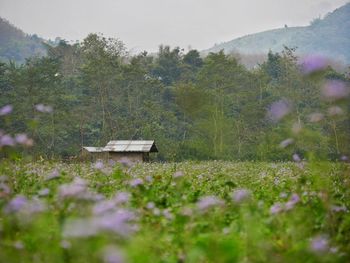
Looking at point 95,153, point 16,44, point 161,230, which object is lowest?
point 95,153

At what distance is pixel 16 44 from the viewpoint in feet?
284

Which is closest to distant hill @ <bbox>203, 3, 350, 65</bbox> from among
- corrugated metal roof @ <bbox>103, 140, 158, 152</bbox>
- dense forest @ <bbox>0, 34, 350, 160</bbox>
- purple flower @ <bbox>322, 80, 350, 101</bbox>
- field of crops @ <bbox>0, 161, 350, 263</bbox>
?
dense forest @ <bbox>0, 34, 350, 160</bbox>

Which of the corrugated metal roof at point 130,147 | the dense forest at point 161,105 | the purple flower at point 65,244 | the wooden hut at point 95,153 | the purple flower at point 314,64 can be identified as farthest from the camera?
the dense forest at point 161,105

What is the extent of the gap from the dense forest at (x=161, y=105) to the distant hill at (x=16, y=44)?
1689 inches

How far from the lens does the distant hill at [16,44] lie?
3296 inches

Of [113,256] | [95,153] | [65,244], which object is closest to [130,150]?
[95,153]

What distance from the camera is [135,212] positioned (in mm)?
3713

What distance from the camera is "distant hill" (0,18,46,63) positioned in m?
83.7

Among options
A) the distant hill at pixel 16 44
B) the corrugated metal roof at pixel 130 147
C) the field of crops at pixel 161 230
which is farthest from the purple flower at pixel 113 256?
the distant hill at pixel 16 44

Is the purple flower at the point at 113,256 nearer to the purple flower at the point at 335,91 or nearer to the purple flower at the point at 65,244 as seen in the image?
the purple flower at the point at 65,244

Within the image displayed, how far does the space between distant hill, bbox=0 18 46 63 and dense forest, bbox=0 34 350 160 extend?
42911 millimetres

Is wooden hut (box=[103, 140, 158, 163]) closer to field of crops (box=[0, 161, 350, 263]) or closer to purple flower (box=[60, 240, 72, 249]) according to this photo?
field of crops (box=[0, 161, 350, 263])

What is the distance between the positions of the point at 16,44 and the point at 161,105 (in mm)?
55202

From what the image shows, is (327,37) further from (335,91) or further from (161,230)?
(161,230)
